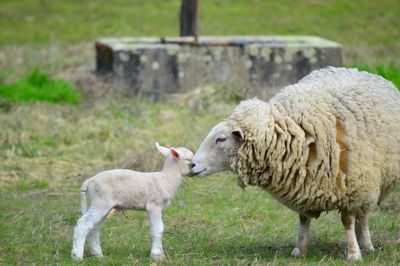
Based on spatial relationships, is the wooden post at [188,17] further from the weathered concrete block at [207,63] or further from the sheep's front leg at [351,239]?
the sheep's front leg at [351,239]

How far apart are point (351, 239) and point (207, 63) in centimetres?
628

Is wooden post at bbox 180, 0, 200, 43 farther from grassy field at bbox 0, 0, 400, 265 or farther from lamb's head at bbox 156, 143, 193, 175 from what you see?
lamb's head at bbox 156, 143, 193, 175

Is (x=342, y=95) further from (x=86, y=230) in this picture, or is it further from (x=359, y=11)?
(x=359, y=11)

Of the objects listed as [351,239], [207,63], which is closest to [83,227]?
[351,239]

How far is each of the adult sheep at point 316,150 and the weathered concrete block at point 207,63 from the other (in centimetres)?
540

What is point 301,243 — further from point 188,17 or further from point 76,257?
point 188,17

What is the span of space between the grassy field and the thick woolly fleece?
48 centimetres

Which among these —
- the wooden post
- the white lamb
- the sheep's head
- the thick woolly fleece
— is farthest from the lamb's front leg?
the wooden post

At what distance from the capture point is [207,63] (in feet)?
36.5

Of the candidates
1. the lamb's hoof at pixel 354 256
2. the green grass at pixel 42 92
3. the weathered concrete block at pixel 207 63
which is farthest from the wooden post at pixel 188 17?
the lamb's hoof at pixel 354 256

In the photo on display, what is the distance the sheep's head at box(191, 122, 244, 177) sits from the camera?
5.17m

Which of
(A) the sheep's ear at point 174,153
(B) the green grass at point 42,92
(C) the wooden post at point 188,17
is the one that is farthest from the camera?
(C) the wooden post at point 188,17

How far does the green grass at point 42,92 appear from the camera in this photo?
34.4ft

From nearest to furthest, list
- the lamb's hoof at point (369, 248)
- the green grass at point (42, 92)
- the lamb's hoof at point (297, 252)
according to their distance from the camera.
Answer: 1. the lamb's hoof at point (297, 252)
2. the lamb's hoof at point (369, 248)
3. the green grass at point (42, 92)
